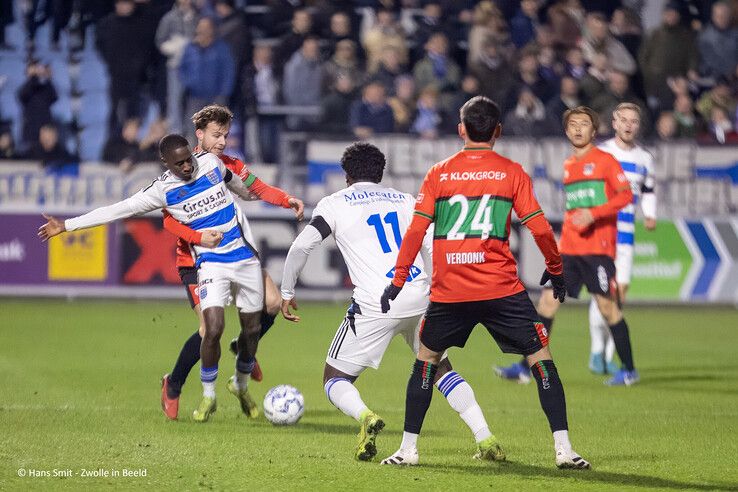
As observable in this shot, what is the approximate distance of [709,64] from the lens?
800 inches

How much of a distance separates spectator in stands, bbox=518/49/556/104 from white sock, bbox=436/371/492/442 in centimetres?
1233

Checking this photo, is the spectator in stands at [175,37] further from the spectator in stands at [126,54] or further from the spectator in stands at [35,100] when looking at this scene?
the spectator in stands at [35,100]

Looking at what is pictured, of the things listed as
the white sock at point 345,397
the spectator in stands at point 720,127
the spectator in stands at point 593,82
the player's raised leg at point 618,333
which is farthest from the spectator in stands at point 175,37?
the white sock at point 345,397

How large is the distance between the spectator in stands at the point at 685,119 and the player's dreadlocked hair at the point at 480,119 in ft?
41.7

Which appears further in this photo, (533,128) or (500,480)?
(533,128)

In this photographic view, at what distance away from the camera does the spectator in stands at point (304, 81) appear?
19.0 meters

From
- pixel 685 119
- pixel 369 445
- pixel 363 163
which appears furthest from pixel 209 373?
pixel 685 119

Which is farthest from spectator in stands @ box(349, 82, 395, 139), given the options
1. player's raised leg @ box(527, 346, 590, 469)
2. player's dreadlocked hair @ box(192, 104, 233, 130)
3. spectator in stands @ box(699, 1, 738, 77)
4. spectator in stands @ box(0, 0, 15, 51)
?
player's raised leg @ box(527, 346, 590, 469)

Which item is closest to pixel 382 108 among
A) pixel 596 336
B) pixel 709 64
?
pixel 709 64

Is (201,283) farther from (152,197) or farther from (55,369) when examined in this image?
(55,369)

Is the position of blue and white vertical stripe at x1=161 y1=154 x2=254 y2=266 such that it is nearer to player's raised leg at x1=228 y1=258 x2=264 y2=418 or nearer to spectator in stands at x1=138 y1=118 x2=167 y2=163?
player's raised leg at x1=228 y1=258 x2=264 y2=418

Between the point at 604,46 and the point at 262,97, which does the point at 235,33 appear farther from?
the point at 604,46

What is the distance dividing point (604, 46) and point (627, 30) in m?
0.51

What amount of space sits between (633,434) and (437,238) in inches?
96.2
